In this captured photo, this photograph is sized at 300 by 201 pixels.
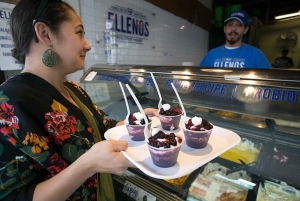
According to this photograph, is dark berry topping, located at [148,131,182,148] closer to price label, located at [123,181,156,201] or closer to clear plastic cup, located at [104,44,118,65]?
price label, located at [123,181,156,201]

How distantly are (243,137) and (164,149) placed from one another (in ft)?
3.17

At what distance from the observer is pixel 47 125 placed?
88cm

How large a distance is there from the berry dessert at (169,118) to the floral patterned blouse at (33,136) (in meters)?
0.52

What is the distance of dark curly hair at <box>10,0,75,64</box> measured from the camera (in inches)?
37.1

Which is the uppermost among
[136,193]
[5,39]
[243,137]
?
[5,39]

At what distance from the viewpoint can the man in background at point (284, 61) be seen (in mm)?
6926

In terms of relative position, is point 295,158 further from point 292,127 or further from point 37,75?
point 37,75

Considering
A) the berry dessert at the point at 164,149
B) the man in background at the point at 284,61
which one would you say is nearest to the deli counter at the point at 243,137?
the berry dessert at the point at 164,149

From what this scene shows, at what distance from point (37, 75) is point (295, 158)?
5.83 feet

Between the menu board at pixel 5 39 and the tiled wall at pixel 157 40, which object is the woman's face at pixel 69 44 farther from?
the tiled wall at pixel 157 40

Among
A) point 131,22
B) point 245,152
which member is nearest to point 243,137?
point 245,152

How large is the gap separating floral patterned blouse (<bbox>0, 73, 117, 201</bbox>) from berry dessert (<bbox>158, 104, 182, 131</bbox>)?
1.69 feet

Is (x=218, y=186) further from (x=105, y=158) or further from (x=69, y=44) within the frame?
(x=69, y=44)

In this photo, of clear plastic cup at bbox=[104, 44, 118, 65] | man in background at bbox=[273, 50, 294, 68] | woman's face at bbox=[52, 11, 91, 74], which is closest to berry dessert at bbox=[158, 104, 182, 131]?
woman's face at bbox=[52, 11, 91, 74]
